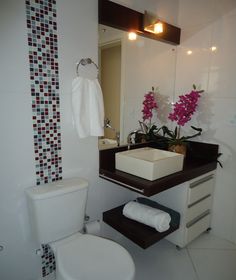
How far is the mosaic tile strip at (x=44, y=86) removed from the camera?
131 centimetres

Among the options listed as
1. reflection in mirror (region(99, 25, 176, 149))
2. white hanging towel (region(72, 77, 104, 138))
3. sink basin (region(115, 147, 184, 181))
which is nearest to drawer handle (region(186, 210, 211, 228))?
sink basin (region(115, 147, 184, 181))

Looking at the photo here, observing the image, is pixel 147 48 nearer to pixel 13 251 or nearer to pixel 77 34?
pixel 77 34

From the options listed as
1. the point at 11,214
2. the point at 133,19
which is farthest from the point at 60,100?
the point at 133,19

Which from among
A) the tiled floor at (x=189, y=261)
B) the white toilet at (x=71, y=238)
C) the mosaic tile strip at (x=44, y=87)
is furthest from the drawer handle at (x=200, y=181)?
the mosaic tile strip at (x=44, y=87)

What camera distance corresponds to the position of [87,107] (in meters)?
1.55

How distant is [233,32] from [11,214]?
2293mm

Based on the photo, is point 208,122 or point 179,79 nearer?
point 208,122

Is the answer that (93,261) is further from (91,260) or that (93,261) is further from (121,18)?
(121,18)

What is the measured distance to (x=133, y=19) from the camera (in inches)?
69.6

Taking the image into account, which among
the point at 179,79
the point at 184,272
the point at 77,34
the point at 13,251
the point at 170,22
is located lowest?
the point at 184,272

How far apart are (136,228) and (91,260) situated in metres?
0.52

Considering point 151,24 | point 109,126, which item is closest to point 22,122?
point 109,126

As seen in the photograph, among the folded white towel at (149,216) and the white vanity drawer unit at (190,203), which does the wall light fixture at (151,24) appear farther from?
the folded white towel at (149,216)

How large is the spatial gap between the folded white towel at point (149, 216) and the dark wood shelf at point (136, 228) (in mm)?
38
